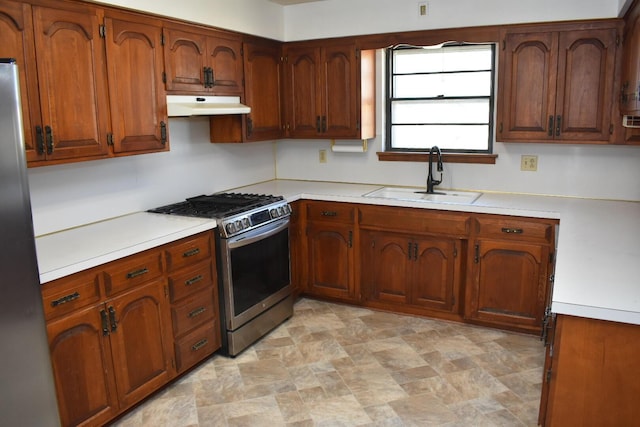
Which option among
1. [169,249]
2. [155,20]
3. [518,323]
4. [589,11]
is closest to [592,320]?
[518,323]

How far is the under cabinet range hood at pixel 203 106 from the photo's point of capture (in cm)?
315

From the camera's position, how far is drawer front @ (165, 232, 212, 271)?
285 centimetres

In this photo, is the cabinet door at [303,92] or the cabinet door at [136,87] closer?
the cabinet door at [136,87]

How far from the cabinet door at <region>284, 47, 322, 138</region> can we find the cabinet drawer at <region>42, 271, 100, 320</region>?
232cm

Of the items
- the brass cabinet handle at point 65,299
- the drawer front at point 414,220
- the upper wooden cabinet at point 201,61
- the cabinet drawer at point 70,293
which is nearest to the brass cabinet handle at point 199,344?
the cabinet drawer at point 70,293

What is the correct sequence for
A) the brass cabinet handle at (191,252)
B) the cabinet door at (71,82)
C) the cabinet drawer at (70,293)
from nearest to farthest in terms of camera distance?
1. the cabinet drawer at (70,293)
2. the cabinet door at (71,82)
3. the brass cabinet handle at (191,252)

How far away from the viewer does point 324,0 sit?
13.6ft

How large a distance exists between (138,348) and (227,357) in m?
0.74

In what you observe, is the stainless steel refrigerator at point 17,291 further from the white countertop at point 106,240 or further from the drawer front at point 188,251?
the drawer front at point 188,251

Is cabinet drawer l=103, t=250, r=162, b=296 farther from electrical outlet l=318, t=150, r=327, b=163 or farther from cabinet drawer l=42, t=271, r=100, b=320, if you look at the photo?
electrical outlet l=318, t=150, r=327, b=163

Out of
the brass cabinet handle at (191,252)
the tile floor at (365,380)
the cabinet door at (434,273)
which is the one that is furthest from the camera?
the cabinet door at (434,273)

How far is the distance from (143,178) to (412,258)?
1.95 meters

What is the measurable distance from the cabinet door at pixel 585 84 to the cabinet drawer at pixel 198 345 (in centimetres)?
261

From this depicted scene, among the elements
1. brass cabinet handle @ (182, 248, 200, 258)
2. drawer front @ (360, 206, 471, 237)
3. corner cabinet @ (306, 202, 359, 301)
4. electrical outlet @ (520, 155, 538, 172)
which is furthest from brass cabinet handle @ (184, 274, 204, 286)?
electrical outlet @ (520, 155, 538, 172)
